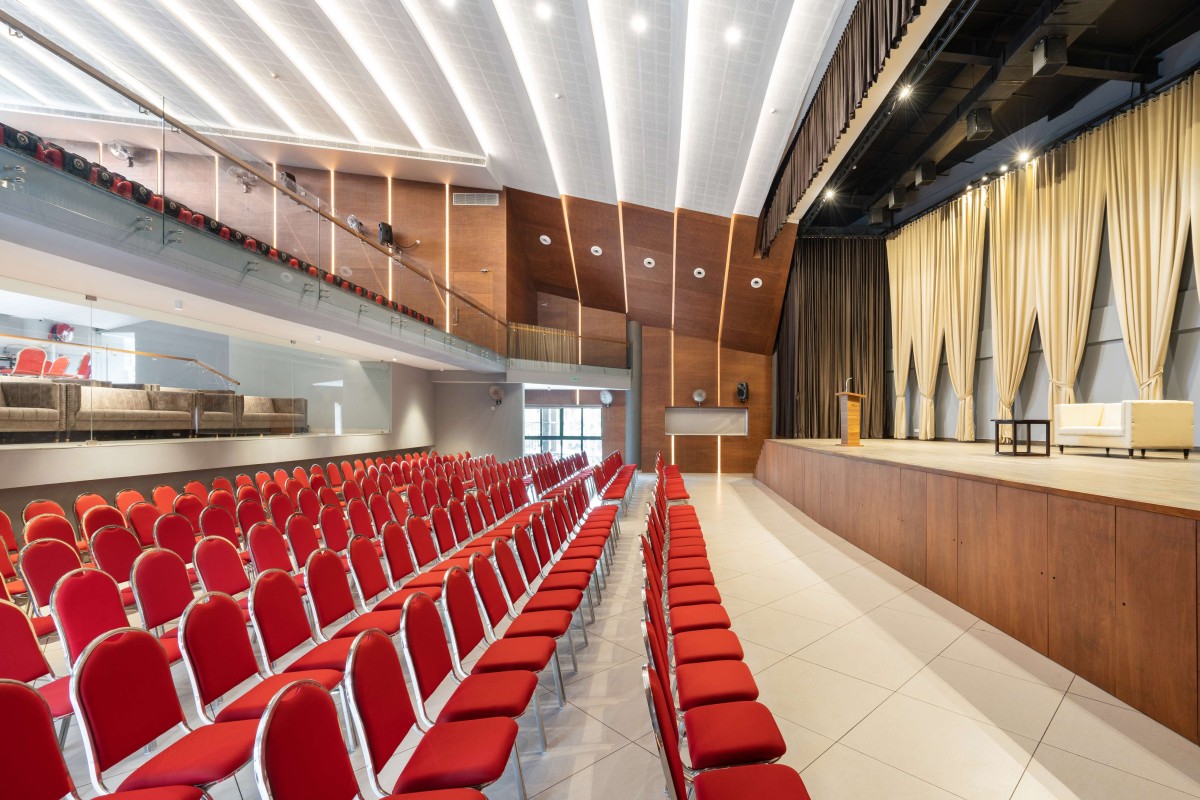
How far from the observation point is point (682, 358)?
47.0ft

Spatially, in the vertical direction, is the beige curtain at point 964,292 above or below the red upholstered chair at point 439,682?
above

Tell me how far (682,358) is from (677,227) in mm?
4246

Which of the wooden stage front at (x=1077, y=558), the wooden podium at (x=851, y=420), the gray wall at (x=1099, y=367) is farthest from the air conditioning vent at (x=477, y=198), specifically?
the wooden stage front at (x=1077, y=558)

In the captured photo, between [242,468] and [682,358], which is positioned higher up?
[682,358]

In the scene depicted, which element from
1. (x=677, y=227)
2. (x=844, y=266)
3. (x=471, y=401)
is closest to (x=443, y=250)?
(x=471, y=401)

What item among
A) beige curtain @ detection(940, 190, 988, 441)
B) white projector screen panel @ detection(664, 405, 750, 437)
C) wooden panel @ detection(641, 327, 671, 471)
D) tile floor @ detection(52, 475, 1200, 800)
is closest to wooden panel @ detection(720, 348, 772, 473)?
white projector screen panel @ detection(664, 405, 750, 437)

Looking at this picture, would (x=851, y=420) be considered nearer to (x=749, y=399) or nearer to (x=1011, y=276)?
(x=1011, y=276)

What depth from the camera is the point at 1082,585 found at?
9.19 feet

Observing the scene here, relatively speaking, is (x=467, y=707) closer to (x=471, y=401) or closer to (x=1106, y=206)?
(x=1106, y=206)

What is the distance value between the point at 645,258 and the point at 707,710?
432 inches

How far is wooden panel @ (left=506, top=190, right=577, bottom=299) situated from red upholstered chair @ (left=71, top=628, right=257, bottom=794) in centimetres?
1181

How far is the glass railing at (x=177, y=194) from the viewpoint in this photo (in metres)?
3.80

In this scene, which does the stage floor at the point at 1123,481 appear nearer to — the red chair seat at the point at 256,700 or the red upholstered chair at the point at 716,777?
the red upholstered chair at the point at 716,777

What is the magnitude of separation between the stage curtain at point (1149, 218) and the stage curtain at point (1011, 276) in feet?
4.19
